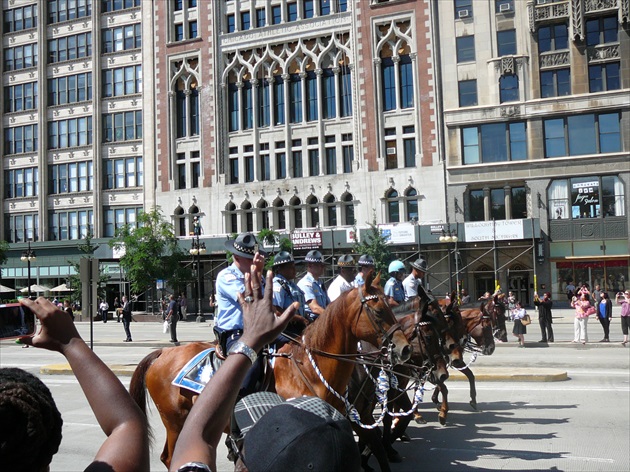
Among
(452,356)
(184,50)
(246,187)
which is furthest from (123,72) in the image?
(452,356)

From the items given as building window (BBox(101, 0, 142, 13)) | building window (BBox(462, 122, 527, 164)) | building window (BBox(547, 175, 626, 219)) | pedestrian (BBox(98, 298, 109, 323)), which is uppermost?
building window (BBox(101, 0, 142, 13))

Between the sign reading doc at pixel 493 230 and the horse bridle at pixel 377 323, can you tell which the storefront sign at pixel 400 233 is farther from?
the horse bridle at pixel 377 323

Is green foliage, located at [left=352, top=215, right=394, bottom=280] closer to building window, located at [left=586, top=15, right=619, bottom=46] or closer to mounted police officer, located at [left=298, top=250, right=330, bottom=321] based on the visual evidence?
building window, located at [left=586, top=15, right=619, bottom=46]

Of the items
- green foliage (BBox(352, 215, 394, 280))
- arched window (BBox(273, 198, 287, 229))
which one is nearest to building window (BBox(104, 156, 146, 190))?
arched window (BBox(273, 198, 287, 229))

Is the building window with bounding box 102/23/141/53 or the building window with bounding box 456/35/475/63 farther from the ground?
the building window with bounding box 102/23/141/53

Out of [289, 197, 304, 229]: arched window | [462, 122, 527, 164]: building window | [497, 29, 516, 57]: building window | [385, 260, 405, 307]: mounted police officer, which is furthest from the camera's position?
[289, 197, 304, 229]: arched window

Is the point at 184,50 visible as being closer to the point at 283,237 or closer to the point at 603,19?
the point at 283,237

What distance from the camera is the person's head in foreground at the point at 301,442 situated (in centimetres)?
195

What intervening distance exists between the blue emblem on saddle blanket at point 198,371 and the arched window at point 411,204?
4268cm

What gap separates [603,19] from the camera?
4522cm

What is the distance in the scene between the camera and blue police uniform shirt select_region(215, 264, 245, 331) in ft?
23.3

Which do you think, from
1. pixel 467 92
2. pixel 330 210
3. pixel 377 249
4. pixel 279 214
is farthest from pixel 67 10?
pixel 377 249

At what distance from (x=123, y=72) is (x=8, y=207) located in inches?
700

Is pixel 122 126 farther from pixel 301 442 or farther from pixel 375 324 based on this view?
pixel 301 442
